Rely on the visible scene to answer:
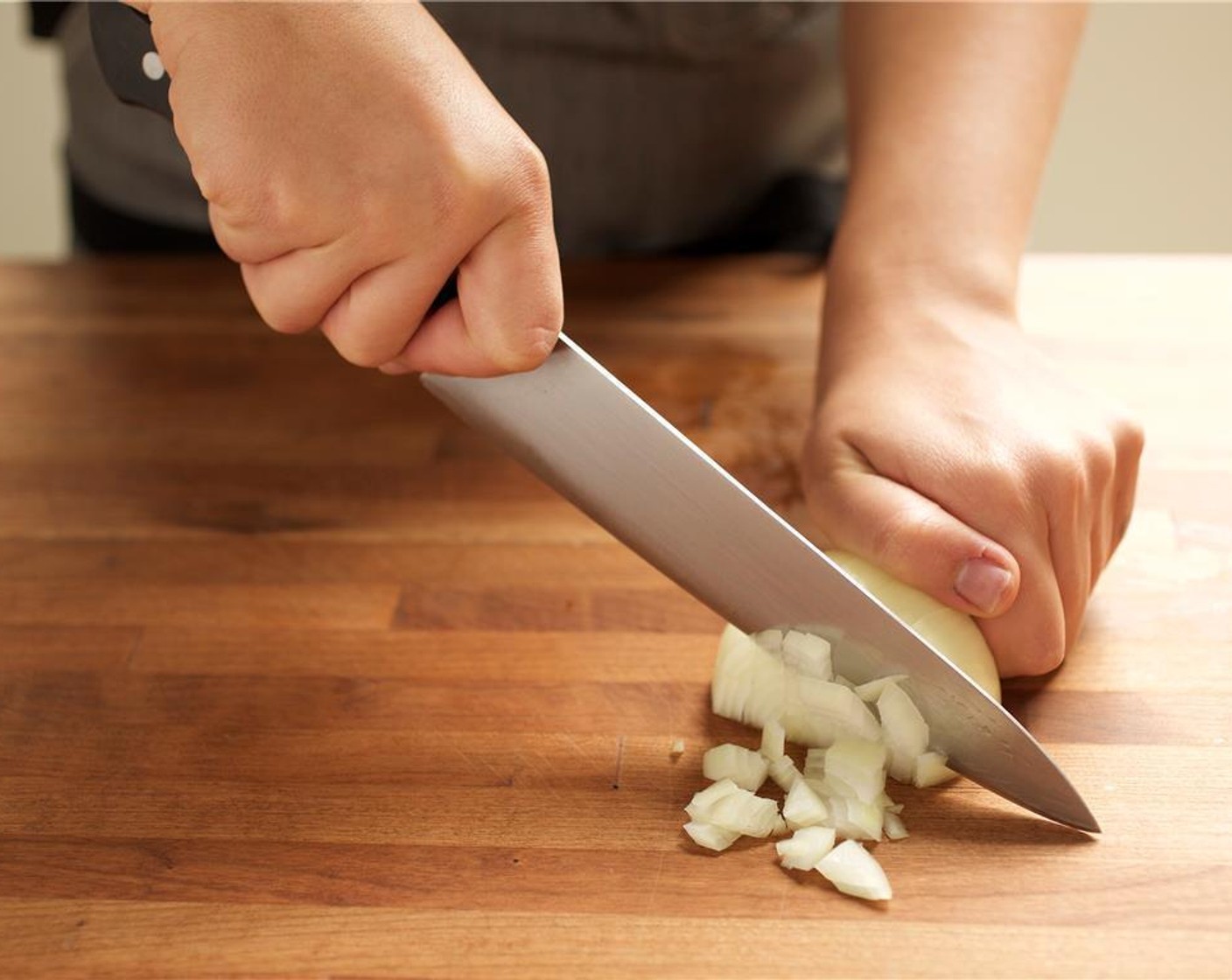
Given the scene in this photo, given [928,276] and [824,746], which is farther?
[928,276]

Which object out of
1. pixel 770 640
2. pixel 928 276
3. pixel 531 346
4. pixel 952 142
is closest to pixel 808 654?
pixel 770 640

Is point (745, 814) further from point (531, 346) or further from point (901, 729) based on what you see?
point (531, 346)

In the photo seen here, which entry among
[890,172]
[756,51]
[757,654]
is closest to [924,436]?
[757,654]

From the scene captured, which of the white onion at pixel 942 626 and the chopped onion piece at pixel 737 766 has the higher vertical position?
the white onion at pixel 942 626

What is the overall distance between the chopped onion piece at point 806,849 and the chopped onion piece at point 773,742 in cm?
6

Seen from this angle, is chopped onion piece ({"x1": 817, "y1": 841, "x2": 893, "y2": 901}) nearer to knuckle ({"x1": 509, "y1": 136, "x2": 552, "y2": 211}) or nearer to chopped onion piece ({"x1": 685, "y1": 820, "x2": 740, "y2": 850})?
chopped onion piece ({"x1": 685, "y1": 820, "x2": 740, "y2": 850})

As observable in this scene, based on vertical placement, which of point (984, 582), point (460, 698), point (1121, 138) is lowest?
point (1121, 138)

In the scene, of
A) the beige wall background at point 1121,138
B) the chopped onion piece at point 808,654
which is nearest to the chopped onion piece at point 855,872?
the chopped onion piece at point 808,654

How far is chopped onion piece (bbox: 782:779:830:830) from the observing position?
74 centimetres

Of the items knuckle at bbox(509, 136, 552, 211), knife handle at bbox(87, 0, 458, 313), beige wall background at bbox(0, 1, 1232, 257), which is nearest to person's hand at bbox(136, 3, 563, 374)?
knuckle at bbox(509, 136, 552, 211)

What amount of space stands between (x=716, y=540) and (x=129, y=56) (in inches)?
19.0

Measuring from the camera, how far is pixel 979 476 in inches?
32.4

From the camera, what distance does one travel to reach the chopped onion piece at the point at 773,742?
2.58 ft

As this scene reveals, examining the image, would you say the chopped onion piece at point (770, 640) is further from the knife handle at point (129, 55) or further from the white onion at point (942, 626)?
the knife handle at point (129, 55)
